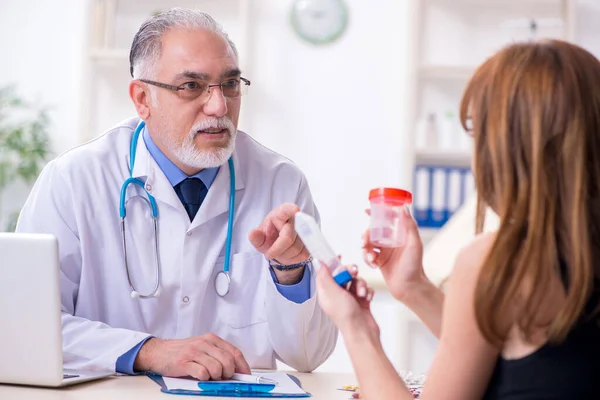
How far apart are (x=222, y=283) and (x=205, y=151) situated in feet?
1.06

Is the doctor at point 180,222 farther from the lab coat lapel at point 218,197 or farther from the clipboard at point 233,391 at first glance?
the clipboard at point 233,391

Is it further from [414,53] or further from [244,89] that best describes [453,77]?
[244,89]

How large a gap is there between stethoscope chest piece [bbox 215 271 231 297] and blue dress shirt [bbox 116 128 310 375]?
0.14 meters

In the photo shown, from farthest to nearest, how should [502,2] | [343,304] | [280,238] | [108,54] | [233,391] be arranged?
[502,2] < [108,54] < [280,238] < [233,391] < [343,304]

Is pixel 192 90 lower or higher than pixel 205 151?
higher

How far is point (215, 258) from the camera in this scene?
1975 mm

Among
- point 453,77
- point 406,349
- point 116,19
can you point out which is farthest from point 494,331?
point 116,19

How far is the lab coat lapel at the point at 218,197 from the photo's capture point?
198cm

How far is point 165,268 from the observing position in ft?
6.42

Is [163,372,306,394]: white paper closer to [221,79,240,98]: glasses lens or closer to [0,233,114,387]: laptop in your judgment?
[0,233,114,387]: laptop

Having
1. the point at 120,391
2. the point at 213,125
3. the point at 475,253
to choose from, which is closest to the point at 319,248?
the point at 475,253

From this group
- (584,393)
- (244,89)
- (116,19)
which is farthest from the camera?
(116,19)

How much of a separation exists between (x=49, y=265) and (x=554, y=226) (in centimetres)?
81

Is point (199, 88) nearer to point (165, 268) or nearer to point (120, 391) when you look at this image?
point (165, 268)
